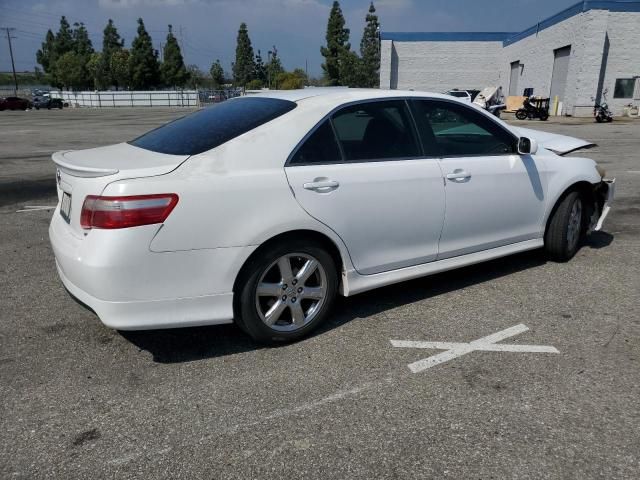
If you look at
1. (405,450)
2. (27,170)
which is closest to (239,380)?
(405,450)

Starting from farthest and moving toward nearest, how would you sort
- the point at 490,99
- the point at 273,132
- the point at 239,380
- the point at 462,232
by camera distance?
the point at 490,99, the point at 462,232, the point at 273,132, the point at 239,380

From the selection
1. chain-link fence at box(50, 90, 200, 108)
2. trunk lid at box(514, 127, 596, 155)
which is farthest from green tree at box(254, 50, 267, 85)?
trunk lid at box(514, 127, 596, 155)

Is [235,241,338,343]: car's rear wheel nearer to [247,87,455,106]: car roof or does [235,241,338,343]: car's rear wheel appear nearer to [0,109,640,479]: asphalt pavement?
[0,109,640,479]: asphalt pavement

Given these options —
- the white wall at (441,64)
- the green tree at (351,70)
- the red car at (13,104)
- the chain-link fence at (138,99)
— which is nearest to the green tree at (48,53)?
the chain-link fence at (138,99)

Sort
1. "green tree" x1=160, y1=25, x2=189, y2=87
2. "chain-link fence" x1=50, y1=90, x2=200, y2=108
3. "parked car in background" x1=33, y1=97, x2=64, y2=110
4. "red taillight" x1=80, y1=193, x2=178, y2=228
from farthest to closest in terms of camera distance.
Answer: "green tree" x1=160, y1=25, x2=189, y2=87
"chain-link fence" x1=50, y1=90, x2=200, y2=108
"parked car in background" x1=33, y1=97, x2=64, y2=110
"red taillight" x1=80, y1=193, x2=178, y2=228

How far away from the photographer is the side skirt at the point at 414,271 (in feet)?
11.9

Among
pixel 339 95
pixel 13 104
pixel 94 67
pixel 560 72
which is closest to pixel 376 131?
pixel 339 95

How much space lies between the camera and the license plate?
321 cm

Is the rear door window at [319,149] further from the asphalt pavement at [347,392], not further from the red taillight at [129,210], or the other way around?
the asphalt pavement at [347,392]

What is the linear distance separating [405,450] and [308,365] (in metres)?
0.91

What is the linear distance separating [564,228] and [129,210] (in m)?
3.78

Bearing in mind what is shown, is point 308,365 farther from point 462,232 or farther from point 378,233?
point 462,232

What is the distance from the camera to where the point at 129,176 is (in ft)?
9.35

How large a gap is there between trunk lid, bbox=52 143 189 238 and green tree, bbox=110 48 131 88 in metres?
76.2
